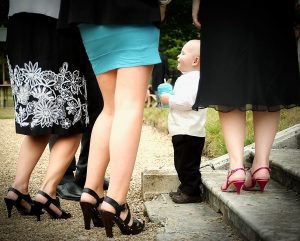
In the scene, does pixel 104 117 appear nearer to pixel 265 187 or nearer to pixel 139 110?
pixel 139 110

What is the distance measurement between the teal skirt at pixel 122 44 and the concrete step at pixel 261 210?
0.83 metres

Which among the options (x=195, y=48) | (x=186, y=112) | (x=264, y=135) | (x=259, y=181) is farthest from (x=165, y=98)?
(x=259, y=181)

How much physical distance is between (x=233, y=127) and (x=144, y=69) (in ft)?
2.03

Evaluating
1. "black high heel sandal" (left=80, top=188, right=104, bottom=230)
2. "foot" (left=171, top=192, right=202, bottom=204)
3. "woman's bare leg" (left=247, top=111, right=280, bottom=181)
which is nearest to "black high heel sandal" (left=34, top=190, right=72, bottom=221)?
"black high heel sandal" (left=80, top=188, right=104, bottom=230)

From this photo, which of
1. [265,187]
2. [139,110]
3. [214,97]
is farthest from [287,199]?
[139,110]

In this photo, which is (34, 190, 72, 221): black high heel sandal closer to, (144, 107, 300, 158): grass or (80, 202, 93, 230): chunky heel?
(80, 202, 93, 230): chunky heel

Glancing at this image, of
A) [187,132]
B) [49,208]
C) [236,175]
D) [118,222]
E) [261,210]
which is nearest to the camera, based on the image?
Result: [261,210]

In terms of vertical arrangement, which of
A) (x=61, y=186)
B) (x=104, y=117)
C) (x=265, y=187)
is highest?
(x=104, y=117)

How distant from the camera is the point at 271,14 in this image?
8.15 feet

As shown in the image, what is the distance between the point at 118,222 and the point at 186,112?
38.7 inches

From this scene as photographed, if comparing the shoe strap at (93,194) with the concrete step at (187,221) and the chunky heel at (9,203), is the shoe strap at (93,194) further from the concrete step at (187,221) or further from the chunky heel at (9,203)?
the chunky heel at (9,203)

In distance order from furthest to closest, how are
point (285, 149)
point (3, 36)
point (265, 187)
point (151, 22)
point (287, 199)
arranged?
1. point (3, 36)
2. point (285, 149)
3. point (265, 187)
4. point (287, 199)
5. point (151, 22)

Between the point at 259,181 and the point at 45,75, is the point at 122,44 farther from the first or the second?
the point at 259,181

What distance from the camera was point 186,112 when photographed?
3016mm
